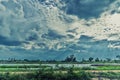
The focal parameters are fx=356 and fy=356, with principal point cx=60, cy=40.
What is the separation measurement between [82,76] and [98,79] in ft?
8.65

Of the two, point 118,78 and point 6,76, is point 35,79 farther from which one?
point 118,78

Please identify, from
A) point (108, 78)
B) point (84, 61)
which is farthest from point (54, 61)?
point (108, 78)

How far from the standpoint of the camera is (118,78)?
2274 inches

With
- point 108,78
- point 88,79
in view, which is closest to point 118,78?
point 108,78

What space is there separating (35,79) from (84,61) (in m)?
44.5

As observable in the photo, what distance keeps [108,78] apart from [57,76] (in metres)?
9.15

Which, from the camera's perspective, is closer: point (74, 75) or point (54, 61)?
point (74, 75)

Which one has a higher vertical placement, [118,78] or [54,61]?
[54,61]

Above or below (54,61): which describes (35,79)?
below

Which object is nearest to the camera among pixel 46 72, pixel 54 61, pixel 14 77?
pixel 14 77

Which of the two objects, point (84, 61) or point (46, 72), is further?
point (84, 61)

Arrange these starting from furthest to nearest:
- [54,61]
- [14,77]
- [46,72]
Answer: [54,61] → [46,72] → [14,77]

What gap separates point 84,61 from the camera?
96.1 meters

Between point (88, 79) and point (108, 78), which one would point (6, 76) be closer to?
point (88, 79)
